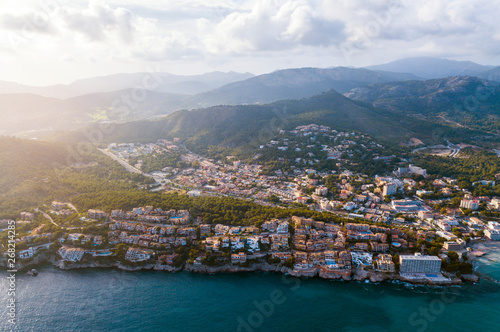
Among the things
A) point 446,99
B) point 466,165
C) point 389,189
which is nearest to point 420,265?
point 389,189

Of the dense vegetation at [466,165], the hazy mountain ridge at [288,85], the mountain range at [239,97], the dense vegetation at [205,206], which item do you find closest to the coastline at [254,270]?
the dense vegetation at [205,206]

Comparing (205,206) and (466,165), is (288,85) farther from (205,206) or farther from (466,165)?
(205,206)

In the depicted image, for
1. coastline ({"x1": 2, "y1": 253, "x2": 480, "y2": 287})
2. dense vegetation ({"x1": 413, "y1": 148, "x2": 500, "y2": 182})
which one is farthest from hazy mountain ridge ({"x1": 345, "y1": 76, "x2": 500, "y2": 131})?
coastline ({"x1": 2, "y1": 253, "x2": 480, "y2": 287})

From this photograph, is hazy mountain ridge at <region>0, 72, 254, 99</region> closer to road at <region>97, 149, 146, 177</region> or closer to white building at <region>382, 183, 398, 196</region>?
road at <region>97, 149, 146, 177</region>

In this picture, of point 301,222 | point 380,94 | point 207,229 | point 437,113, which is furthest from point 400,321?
point 380,94

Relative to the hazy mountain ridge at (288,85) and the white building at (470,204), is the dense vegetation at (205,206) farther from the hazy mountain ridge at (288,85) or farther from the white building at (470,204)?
the hazy mountain ridge at (288,85)

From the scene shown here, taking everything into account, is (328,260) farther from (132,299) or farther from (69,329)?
(69,329)
